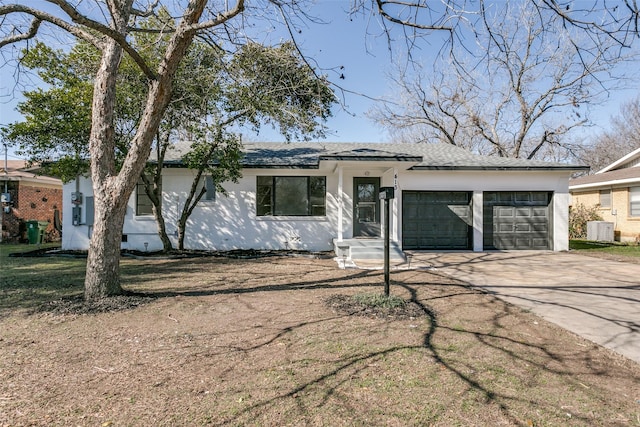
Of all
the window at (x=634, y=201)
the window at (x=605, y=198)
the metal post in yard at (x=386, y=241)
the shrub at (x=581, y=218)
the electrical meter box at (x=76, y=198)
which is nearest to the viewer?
the metal post in yard at (x=386, y=241)

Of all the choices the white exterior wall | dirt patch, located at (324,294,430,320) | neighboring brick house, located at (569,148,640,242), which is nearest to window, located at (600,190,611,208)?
neighboring brick house, located at (569,148,640,242)

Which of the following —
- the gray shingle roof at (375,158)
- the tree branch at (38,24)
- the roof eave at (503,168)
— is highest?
the tree branch at (38,24)

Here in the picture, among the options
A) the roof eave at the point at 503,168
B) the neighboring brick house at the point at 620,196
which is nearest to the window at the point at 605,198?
the neighboring brick house at the point at 620,196

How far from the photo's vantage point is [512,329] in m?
4.33

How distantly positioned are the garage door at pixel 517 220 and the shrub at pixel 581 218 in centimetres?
834

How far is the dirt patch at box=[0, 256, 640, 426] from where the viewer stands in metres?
2.55

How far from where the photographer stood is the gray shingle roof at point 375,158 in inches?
393

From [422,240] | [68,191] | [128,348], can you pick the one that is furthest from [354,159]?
[68,191]

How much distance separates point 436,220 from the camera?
40.8ft

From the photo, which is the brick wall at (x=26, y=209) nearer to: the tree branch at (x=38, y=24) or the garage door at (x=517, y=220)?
the tree branch at (x=38, y=24)

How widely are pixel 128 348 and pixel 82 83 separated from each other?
28.3 feet

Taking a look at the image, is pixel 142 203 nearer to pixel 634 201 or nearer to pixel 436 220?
pixel 436 220

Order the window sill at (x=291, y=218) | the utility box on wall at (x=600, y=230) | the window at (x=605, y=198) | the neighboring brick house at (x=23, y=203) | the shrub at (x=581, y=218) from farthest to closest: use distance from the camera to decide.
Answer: the shrub at (x=581, y=218) → the window at (x=605, y=198) → the utility box on wall at (x=600, y=230) → the neighboring brick house at (x=23, y=203) → the window sill at (x=291, y=218)

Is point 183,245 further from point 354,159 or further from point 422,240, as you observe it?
point 422,240
